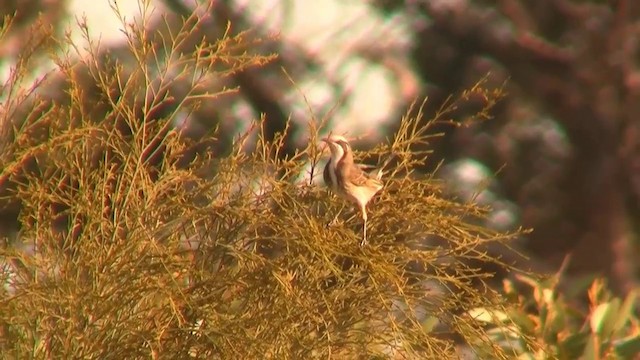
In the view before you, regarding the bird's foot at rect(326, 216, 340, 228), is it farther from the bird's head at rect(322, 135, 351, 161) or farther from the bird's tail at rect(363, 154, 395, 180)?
the bird's head at rect(322, 135, 351, 161)

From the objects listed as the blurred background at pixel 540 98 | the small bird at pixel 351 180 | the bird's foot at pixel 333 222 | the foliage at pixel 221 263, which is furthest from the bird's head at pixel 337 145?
the blurred background at pixel 540 98

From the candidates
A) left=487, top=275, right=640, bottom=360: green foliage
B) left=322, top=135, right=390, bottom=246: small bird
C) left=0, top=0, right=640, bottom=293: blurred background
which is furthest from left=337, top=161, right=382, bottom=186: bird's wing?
left=0, top=0, right=640, bottom=293: blurred background

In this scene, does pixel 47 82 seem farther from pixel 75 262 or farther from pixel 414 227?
pixel 414 227

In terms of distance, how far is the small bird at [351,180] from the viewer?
344cm

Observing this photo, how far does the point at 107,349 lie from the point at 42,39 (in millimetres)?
798

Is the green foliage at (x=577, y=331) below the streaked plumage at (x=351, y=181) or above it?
below

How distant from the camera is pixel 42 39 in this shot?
146 inches

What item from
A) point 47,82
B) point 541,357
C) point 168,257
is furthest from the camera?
point 541,357

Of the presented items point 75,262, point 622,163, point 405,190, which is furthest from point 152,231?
point 622,163

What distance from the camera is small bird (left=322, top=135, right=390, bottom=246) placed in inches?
135

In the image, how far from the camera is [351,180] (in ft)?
11.1

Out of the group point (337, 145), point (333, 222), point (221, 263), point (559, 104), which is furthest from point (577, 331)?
point (559, 104)

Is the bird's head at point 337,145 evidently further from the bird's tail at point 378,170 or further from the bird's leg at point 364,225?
the bird's leg at point 364,225

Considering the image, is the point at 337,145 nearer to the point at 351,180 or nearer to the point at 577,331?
the point at 351,180
